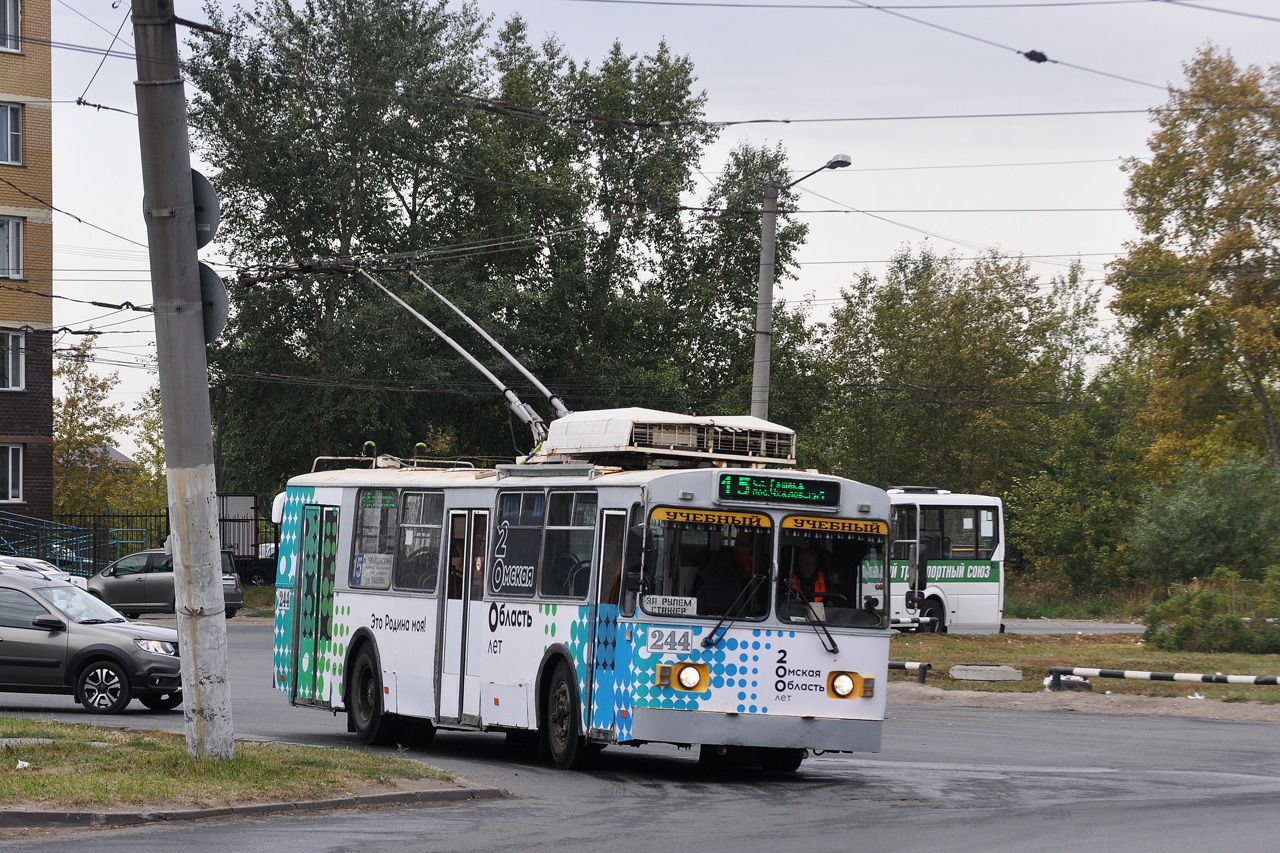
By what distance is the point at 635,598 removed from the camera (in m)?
13.6

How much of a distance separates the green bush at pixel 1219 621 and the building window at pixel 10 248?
3298 cm

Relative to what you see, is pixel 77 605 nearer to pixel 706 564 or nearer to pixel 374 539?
pixel 374 539

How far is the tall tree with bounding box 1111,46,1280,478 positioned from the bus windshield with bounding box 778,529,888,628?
3757 centimetres

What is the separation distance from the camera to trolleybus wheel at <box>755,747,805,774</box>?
14.8 meters

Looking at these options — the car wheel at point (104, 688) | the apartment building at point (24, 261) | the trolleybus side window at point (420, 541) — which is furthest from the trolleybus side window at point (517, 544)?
the apartment building at point (24, 261)

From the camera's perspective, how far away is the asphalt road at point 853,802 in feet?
32.7

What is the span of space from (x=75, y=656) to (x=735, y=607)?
8998 mm

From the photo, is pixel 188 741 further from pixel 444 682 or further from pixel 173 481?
pixel 444 682

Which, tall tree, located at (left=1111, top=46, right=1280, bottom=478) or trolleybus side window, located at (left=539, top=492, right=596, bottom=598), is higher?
tall tree, located at (left=1111, top=46, right=1280, bottom=478)

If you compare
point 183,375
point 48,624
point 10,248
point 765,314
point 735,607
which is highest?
point 10,248

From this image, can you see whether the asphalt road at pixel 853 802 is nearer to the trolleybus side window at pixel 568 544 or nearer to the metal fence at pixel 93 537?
the trolleybus side window at pixel 568 544

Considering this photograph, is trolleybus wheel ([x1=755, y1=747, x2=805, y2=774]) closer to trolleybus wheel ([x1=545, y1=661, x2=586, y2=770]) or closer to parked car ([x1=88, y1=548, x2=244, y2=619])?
trolleybus wheel ([x1=545, y1=661, x2=586, y2=770])

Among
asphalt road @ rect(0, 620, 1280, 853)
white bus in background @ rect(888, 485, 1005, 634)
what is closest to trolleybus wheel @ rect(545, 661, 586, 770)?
asphalt road @ rect(0, 620, 1280, 853)

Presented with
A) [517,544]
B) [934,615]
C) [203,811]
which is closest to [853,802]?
[517,544]
